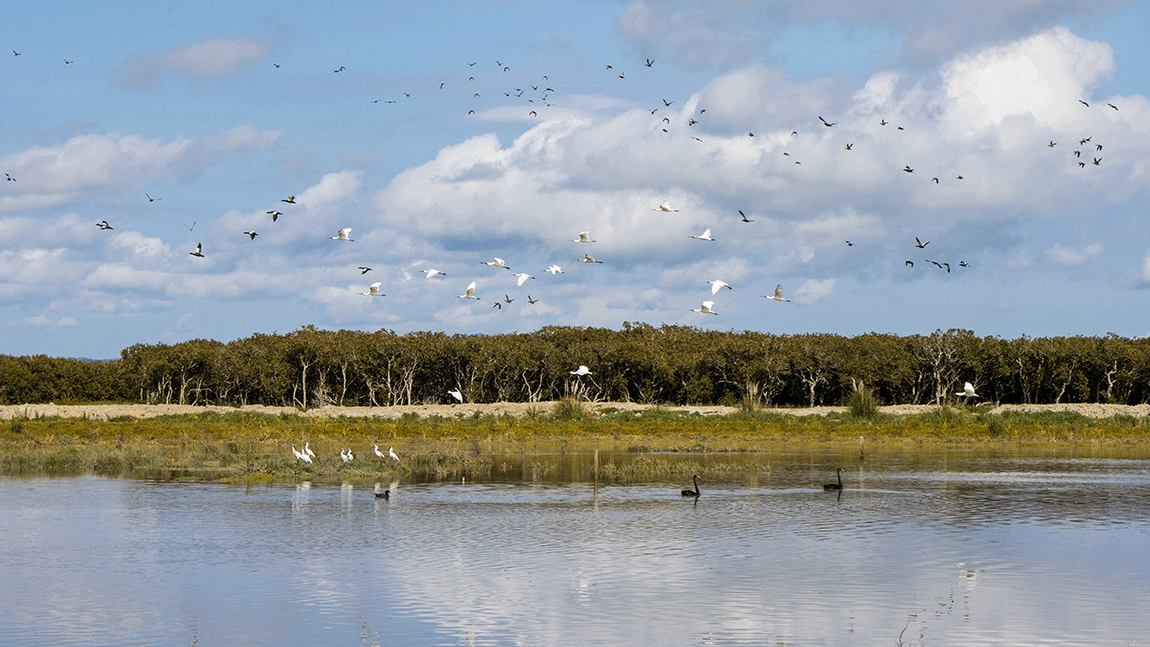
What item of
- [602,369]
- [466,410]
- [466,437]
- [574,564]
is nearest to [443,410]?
[466,410]

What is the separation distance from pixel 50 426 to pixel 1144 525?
155 feet

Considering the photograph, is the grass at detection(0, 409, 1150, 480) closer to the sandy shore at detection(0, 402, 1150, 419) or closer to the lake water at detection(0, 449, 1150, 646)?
the sandy shore at detection(0, 402, 1150, 419)

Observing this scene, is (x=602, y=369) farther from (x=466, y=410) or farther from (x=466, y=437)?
(x=466, y=437)

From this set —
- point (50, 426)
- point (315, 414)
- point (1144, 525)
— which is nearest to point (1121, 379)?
point (315, 414)

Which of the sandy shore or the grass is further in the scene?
the sandy shore

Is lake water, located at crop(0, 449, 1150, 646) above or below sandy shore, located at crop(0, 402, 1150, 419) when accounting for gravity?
below

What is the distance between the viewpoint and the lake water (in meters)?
16.8

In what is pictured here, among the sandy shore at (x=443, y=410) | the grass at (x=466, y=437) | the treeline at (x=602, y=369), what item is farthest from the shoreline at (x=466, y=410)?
the treeline at (x=602, y=369)

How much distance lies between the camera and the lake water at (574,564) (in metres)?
16.8

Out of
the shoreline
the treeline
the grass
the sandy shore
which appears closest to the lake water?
the grass

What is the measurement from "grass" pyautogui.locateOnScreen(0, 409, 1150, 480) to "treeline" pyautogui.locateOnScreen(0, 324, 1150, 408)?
690 inches

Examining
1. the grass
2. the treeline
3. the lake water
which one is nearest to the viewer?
the lake water

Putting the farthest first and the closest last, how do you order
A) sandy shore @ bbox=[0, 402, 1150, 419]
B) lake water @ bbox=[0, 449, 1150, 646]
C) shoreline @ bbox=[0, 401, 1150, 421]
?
sandy shore @ bbox=[0, 402, 1150, 419], shoreline @ bbox=[0, 401, 1150, 421], lake water @ bbox=[0, 449, 1150, 646]

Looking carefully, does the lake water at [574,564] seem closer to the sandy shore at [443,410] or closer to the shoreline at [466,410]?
the shoreline at [466,410]
